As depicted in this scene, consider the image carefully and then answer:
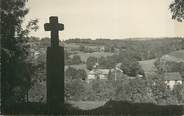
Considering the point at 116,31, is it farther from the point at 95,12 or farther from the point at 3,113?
the point at 3,113

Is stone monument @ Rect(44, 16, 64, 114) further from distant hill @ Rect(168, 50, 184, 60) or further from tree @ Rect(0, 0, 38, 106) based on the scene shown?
distant hill @ Rect(168, 50, 184, 60)

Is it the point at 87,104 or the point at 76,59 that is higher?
the point at 76,59

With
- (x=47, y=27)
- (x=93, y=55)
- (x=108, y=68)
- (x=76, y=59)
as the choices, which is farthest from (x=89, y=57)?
(x=47, y=27)

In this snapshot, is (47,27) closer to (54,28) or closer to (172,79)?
(54,28)

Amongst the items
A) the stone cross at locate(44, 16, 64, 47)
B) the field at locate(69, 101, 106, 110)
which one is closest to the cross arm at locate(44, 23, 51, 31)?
the stone cross at locate(44, 16, 64, 47)

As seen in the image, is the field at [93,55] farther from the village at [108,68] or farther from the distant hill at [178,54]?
the distant hill at [178,54]

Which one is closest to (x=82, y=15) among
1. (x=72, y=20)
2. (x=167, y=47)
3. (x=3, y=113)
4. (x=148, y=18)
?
(x=72, y=20)

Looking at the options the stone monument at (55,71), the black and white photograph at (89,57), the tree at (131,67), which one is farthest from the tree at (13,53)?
the tree at (131,67)
